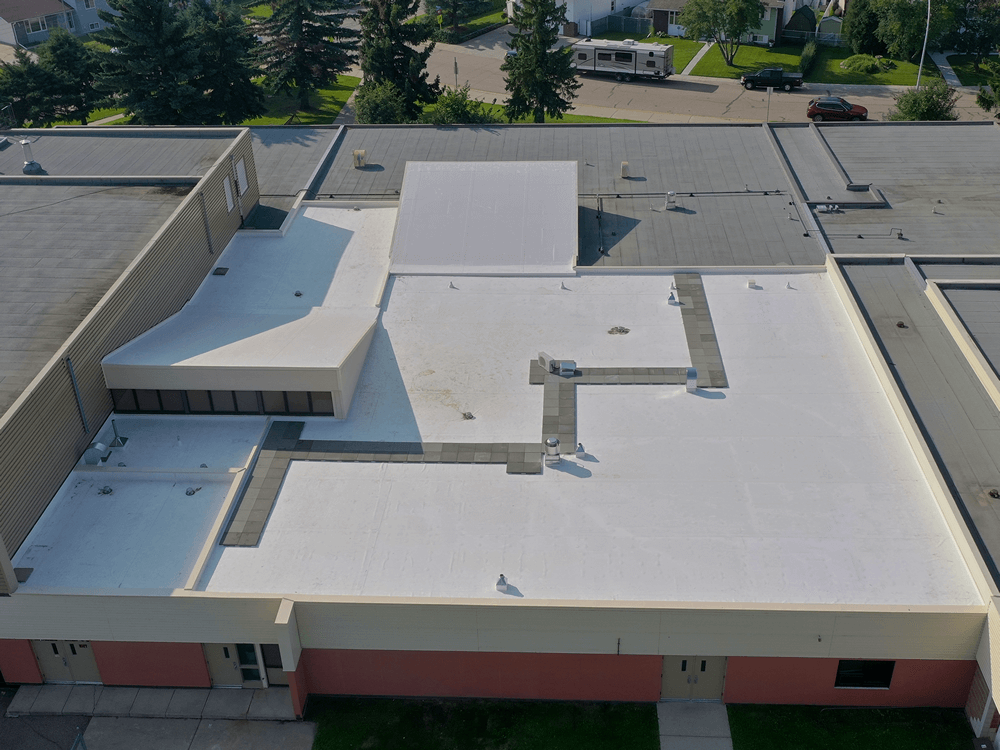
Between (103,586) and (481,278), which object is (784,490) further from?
(103,586)

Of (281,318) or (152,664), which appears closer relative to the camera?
(152,664)

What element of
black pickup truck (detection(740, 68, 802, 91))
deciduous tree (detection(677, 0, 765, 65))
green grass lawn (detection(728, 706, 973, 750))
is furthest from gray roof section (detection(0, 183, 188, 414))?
deciduous tree (detection(677, 0, 765, 65))

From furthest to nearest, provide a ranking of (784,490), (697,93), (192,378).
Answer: (697,93)
(192,378)
(784,490)

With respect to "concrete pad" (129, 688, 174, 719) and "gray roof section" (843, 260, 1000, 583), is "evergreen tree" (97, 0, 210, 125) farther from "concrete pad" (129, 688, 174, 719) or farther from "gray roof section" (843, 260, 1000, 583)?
"concrete pad" (129, 688, 174, 719)

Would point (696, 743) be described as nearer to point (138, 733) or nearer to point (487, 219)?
point (138, 733)

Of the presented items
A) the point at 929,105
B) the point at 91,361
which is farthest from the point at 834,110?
the point at 91,361

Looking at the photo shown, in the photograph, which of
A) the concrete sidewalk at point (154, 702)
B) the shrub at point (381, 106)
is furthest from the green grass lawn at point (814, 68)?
the concrete sidewalk at point (154, 702)

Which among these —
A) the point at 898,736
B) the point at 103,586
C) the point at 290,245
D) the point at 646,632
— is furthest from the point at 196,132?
the point at 898,736
